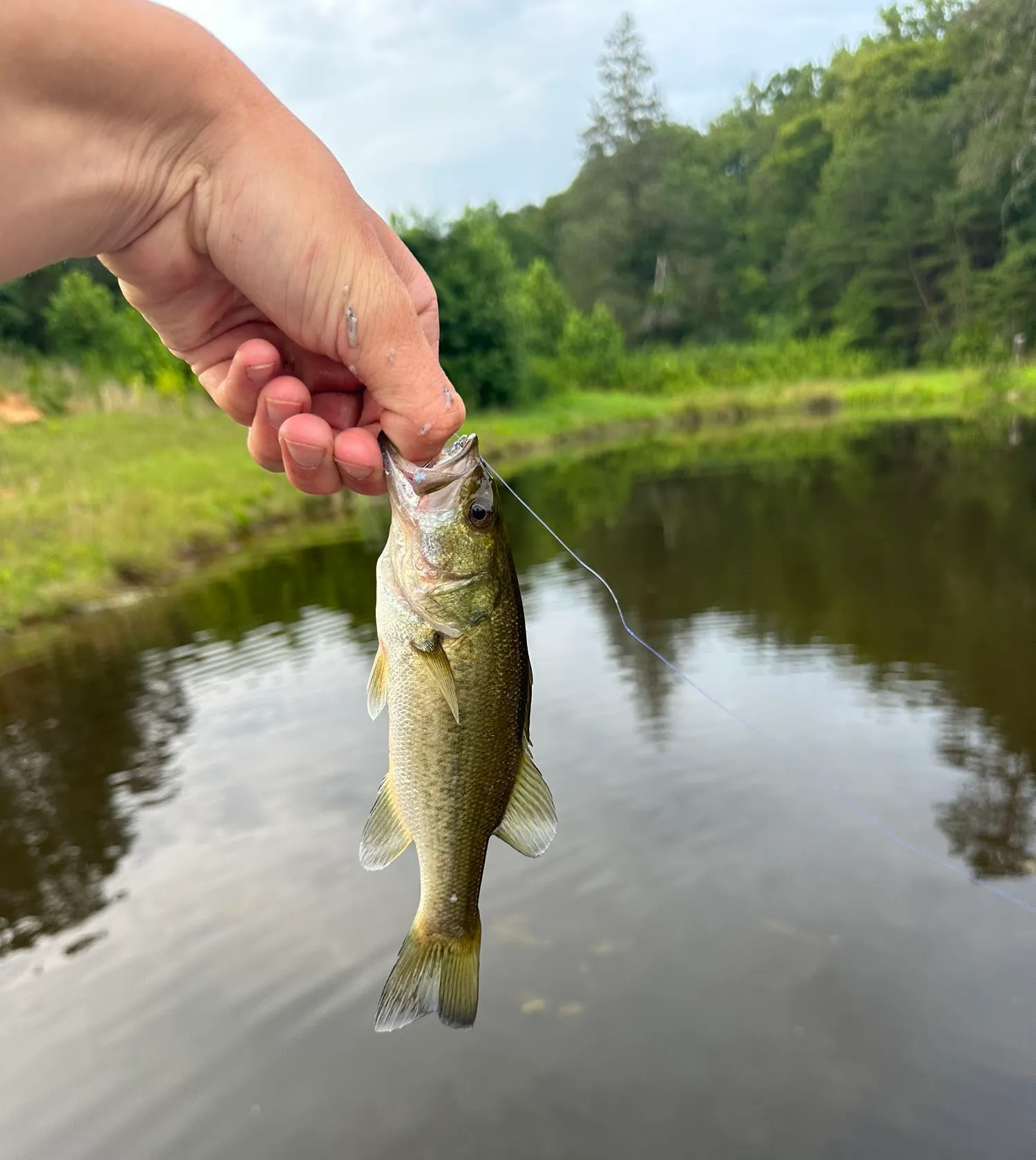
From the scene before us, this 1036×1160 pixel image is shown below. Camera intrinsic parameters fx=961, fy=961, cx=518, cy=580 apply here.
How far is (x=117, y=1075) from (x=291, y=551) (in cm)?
1346

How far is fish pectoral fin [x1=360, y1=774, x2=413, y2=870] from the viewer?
2422mm

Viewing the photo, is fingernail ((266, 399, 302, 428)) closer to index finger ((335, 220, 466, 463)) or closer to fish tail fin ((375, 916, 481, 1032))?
index finger ((335, 220, 466, 463))

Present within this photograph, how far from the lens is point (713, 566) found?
1378cm

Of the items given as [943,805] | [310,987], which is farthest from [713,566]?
[310,987]

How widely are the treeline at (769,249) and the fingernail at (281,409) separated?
28.9 meters

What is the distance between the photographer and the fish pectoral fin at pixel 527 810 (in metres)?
2.36

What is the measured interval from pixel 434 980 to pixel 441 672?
0.75m

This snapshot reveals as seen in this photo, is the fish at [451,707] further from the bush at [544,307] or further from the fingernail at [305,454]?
the bush at [544,307]

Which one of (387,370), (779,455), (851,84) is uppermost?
(851,84)

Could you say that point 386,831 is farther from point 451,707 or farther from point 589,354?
point 589,354

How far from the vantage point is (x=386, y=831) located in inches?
96.8

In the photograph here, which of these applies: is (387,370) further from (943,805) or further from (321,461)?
(943,805)

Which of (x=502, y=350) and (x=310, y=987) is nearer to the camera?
(x=310, y=987)


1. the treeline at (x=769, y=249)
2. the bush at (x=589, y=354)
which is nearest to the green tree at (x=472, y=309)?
the treeline at (x=769, y=249)
